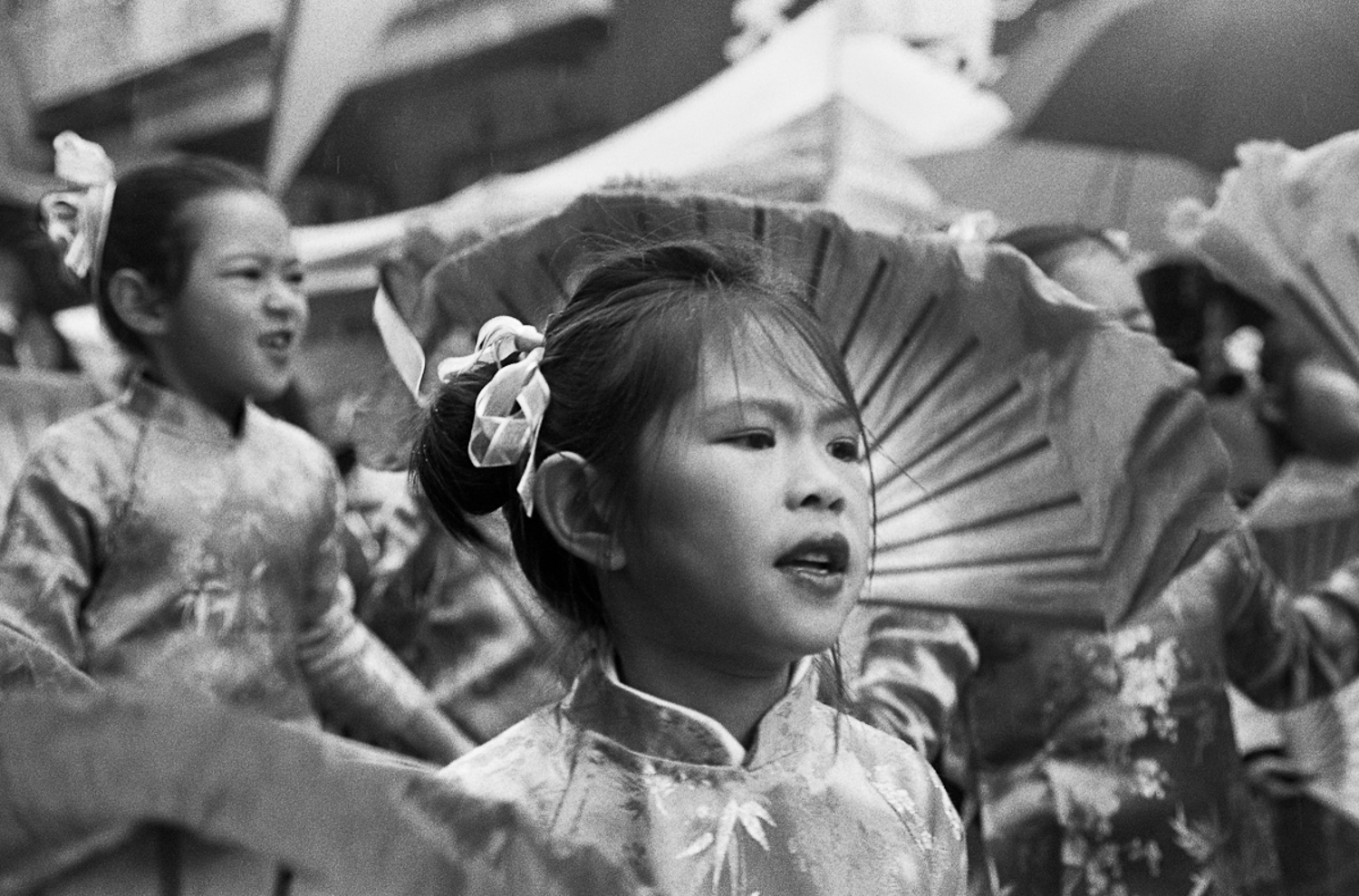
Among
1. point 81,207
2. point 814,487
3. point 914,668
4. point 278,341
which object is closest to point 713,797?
point 814,487

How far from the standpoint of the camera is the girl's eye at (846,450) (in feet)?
6.03

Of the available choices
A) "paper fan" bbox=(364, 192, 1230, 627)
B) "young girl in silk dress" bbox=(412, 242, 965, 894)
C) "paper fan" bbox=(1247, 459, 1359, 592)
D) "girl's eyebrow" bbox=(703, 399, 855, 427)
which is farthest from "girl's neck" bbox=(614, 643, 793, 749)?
"paper fan" bbox=(1247, 459, 1359, 592)

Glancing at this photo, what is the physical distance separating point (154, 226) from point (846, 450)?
1718 millimetres

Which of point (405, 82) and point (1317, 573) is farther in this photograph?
point (405, 82)

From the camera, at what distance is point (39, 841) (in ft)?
3.15

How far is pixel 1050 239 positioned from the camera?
327 centimetres

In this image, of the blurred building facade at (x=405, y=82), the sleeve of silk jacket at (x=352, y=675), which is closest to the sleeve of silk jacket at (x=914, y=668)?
the sleeve of silk jacket at (x=352, y=675)

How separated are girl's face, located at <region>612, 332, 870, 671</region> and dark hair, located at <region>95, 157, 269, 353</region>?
1.57m

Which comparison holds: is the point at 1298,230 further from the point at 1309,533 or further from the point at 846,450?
the point at 846,450

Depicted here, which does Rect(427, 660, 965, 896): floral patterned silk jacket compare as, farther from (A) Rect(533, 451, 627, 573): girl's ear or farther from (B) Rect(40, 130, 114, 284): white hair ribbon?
(B) Rect(40, 130, 114, 284): white hair ribbon

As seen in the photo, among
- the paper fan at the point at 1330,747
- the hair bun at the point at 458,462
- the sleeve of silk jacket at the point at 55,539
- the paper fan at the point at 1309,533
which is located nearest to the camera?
the hair bun at the point at 458,462

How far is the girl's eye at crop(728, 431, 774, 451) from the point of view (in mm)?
1786

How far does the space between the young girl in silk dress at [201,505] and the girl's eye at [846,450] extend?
141cm

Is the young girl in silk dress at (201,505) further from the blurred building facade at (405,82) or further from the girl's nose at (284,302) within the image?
the blurred building facade at (405,82)
